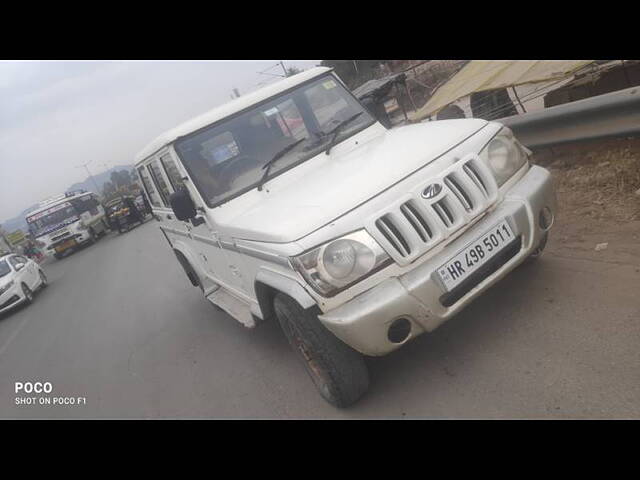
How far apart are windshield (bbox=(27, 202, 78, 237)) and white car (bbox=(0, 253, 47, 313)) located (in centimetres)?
947

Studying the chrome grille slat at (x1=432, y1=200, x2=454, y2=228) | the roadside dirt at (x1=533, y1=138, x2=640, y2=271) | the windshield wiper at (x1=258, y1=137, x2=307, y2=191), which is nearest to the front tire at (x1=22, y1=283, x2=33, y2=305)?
the windshield wiper at (x1=258, y1=137, x2=307, y2=191)

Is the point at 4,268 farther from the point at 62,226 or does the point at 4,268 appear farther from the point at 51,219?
the point at 51,219

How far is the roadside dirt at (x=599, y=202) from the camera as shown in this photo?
3711mm

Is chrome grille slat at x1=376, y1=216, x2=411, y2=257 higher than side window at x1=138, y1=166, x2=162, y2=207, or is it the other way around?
side window at x1=138, y1=166, x2=162, y2=207

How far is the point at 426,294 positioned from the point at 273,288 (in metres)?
1.03

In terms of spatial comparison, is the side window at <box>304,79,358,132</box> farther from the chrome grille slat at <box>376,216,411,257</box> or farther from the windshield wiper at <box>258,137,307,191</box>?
the chrome grille slat at <box>376,216,411,257</box>

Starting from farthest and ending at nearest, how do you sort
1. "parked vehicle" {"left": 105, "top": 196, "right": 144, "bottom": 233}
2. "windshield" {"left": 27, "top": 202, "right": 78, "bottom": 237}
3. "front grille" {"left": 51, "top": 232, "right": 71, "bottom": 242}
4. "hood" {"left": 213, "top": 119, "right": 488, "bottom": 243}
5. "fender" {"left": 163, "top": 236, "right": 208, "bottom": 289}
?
"parked vehicle" {"left": 105, "top": 196, "right": 144, "bottom": 233} < "windshield" {"left": 27, "top": 202, "right": 78, "bottom": 237} < "front grille" {"left": 51, "top": 232, "right": 71, "bottom": 242} < "fender" {"left": 163, "top": 236, "right": 208, "bottom": 289} < "hood" {"left": 213, "top": 119, "right": 488, "bottom": 243}

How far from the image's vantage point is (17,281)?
13062 mm

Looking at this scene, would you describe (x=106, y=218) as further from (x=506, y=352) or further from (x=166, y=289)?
(x=506, y=352)

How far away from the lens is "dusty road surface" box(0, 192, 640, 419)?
2.60m

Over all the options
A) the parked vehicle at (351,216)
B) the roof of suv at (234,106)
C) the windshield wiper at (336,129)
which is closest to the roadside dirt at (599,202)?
the parked vehicle at (351,216)

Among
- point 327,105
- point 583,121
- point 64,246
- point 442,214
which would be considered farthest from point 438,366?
point 64,246

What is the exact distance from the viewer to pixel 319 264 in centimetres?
257

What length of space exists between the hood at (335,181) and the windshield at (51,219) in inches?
925
